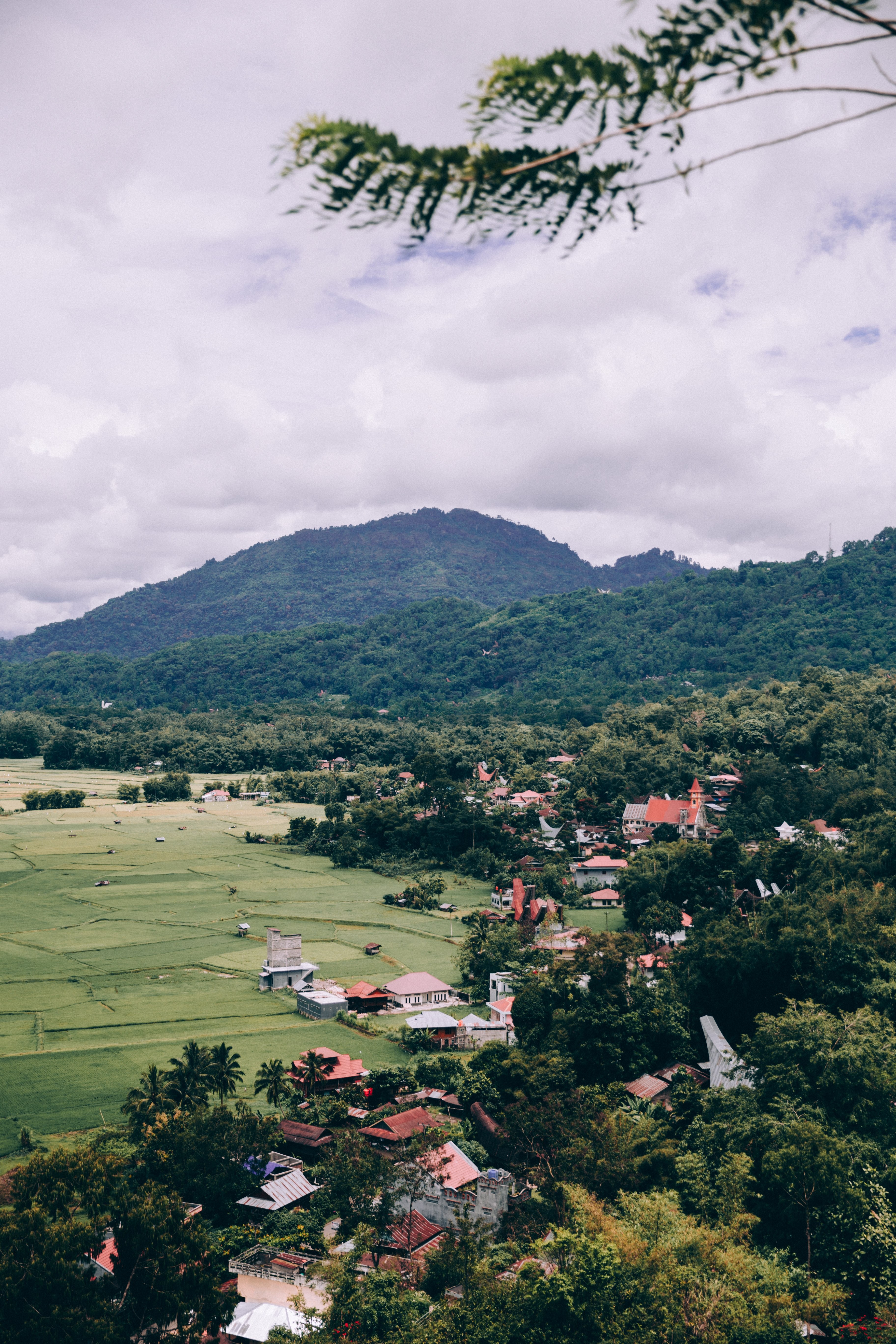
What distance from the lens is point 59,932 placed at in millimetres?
36125

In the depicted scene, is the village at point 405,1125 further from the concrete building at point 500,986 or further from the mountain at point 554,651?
the mountain at point 554,651

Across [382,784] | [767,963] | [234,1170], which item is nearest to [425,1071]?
[234,1170]

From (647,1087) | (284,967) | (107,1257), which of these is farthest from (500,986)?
(107,1257)

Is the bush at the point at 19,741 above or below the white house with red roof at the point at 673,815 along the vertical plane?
above

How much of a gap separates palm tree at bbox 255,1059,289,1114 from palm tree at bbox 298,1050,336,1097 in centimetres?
40

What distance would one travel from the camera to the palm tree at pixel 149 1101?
1895cm

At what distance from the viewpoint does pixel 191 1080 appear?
20.3 m

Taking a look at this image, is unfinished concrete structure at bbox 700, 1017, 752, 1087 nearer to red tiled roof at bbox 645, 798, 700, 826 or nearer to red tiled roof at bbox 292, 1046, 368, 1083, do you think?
red tiled roof at bbox 292, 1046, 368, 1083

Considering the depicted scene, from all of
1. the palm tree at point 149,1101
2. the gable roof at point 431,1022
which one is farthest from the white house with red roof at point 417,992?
the palm tree at point 149,1101

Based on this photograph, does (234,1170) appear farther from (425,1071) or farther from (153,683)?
(153,683)

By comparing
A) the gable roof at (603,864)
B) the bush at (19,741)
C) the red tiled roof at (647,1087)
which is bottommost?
the red tiled roof at (647,1087)

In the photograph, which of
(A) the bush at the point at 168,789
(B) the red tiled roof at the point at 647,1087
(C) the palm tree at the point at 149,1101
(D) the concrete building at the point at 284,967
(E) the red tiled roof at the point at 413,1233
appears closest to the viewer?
(E) the red tiled roof at the point at 413,1233

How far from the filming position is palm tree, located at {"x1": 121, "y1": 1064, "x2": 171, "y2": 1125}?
19.0 m

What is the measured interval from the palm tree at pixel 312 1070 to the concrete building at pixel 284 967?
8.05 m
